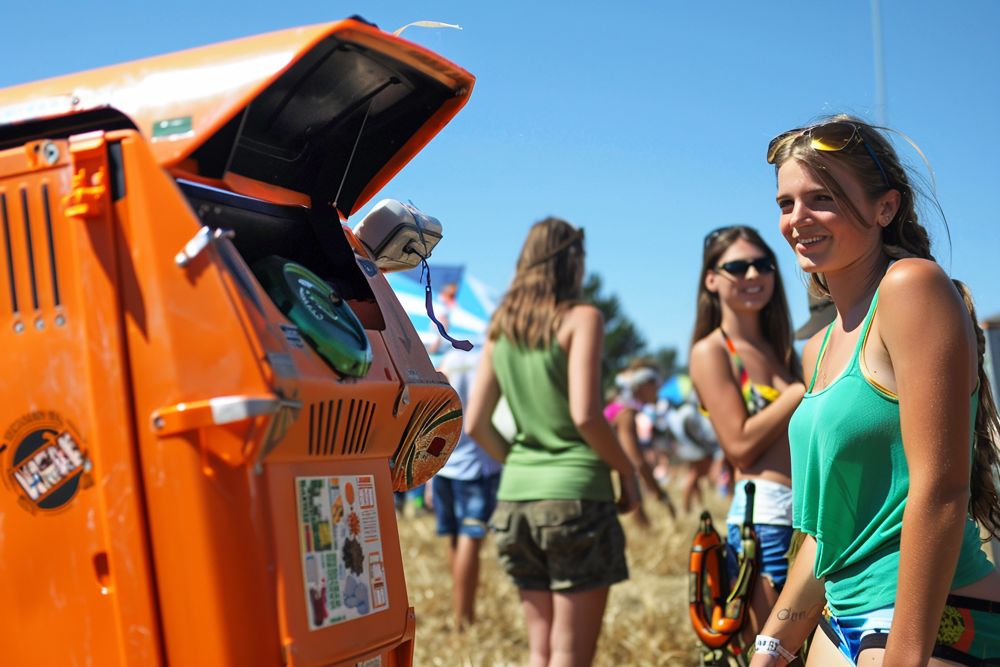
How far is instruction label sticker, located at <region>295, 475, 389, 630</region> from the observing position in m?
1.71

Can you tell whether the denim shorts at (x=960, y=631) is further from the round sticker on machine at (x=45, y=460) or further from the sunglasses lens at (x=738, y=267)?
the sunglasses lens at (x=738, y=267)

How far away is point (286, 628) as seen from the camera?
163cm

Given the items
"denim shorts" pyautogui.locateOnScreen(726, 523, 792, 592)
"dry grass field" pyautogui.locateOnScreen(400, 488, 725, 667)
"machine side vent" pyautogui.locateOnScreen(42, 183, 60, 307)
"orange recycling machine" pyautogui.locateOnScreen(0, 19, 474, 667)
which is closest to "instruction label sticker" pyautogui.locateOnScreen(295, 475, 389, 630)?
"orange recycling machine" pyautogui.locateOnScreen(0, 19, 474, 667)

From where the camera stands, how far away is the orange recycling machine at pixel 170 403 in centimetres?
162

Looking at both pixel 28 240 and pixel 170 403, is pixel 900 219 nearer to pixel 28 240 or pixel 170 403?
pixel 170 403

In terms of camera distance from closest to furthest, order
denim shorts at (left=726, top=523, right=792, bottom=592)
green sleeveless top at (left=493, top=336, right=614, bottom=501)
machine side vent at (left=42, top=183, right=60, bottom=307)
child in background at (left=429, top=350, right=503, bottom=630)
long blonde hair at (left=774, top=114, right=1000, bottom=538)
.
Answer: machine side vent at (left=42, top=183, right=60, bottom=307) → long blonde hair at (left=774, top=114, right=1000, bottom=538) → denim shorts at (left=726, top=523, right=792, bottom=592) → green sleeveless top at (left=493, top=336, right=614, bottom=501) → child in background at (left=429, top=350, right=503, bottom=630)

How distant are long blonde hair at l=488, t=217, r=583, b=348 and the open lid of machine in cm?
203

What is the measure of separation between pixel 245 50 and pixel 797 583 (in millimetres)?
1682

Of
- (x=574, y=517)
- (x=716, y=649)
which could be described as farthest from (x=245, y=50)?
(x=574, y=517)

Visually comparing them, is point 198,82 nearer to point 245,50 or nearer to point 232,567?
point 245,50

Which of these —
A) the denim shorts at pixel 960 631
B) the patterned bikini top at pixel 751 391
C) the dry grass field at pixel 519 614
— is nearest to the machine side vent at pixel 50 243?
the denim shorts at pixel 960 631

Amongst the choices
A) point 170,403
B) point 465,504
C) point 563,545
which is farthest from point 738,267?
point 465,504

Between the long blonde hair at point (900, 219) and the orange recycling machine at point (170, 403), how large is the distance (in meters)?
1.00

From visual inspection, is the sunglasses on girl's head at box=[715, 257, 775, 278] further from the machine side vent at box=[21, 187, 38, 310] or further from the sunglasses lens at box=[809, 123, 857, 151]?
the machine side vent at box=[21, 187, 38, 310]
